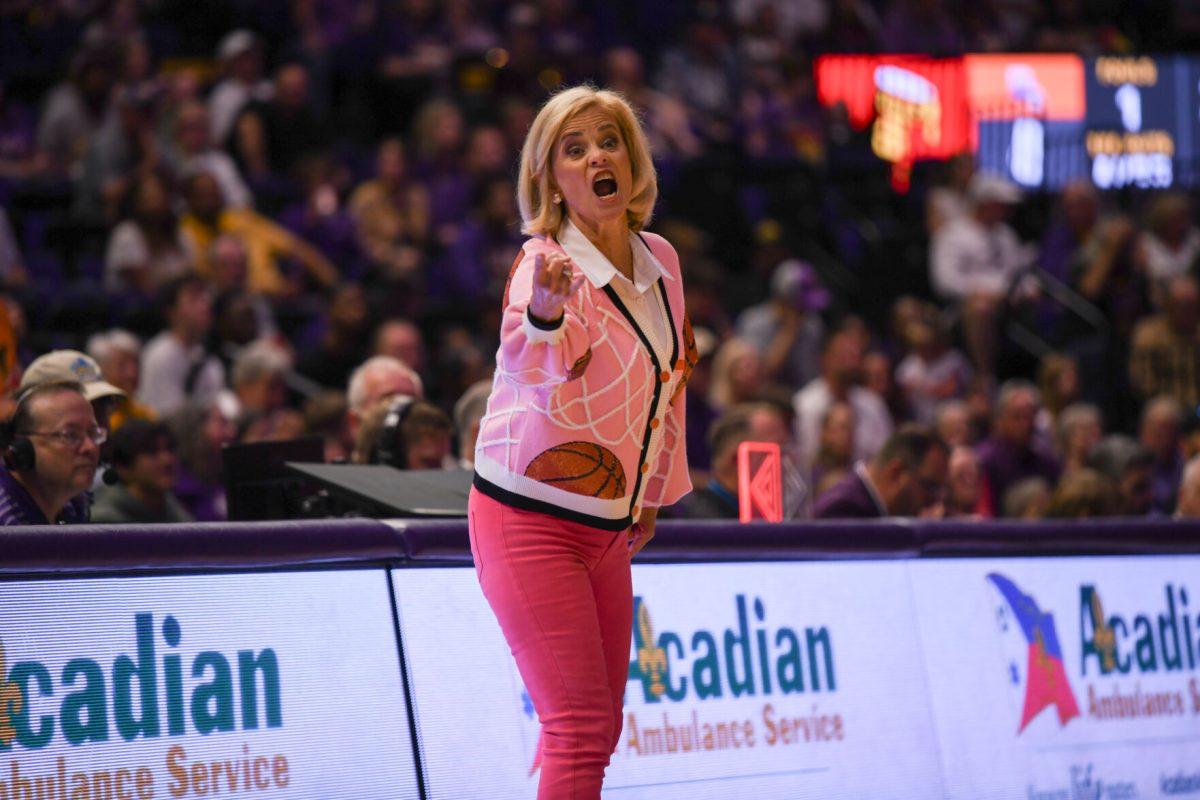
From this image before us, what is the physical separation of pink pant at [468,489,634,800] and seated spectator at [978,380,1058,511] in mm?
6386

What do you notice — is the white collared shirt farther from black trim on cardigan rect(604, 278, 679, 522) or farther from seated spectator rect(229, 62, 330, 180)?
seated spectator rect(229, 62, 330, 180)

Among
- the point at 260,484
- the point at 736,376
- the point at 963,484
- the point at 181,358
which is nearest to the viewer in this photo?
the point at 260,484

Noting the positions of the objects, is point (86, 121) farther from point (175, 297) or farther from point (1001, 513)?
point (1001, 513)

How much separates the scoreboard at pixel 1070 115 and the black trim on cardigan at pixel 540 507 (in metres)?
10.5

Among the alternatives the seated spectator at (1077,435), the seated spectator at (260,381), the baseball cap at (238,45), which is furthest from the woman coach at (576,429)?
the baseball cap at (238,45)

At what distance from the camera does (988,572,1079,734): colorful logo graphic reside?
5.54 metres

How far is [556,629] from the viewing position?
11.2 ft

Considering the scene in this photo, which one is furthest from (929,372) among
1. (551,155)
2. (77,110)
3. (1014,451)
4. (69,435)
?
(551,155)

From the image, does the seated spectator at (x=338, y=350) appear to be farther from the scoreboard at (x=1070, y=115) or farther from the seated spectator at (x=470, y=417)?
the scoreboard at (x=1070, y=115)

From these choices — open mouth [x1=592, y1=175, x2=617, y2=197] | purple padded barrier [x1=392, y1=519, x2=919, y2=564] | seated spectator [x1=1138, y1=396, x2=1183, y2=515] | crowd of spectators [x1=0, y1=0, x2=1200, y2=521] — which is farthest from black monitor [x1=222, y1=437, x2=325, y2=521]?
seated spectator [x1=1138, y1=396, x2=1183, y2=515]

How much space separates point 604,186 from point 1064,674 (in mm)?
2875

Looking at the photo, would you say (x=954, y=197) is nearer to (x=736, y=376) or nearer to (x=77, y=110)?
(x=736, y=376)

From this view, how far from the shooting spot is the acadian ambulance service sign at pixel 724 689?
4375 mm

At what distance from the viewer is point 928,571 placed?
5.43 metres
